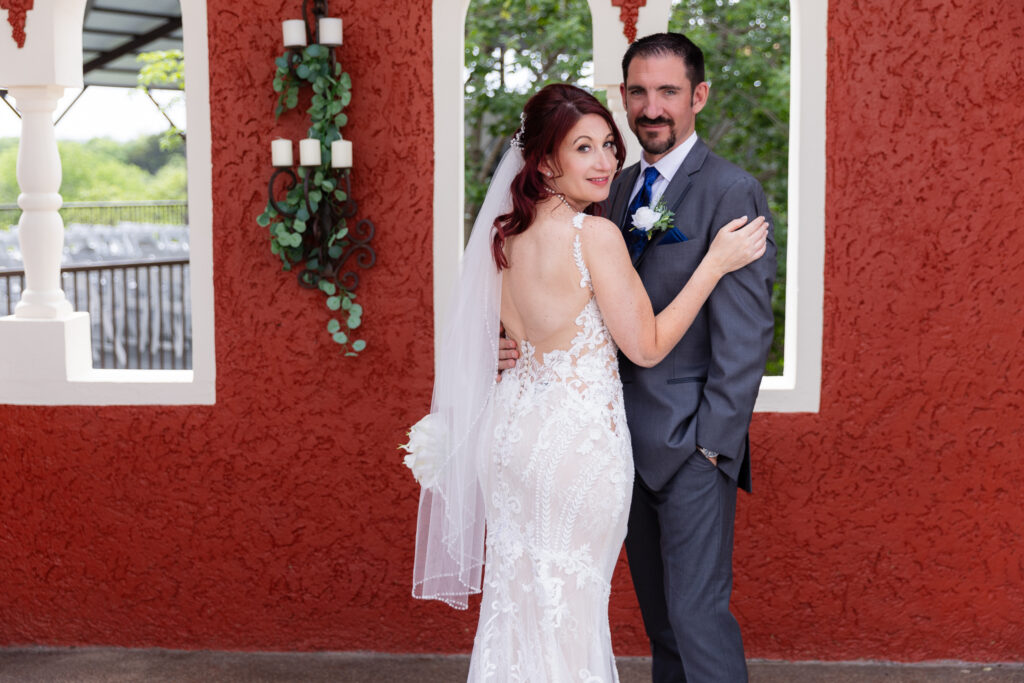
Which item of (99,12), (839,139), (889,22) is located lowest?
(839,139)

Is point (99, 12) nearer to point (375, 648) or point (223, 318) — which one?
point (223, 318)

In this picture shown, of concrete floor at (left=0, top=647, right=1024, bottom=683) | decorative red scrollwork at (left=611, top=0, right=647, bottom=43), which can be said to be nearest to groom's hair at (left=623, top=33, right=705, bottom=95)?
→ decorative red scrollwork at (left=611, top=0, right=647, bottom=43)

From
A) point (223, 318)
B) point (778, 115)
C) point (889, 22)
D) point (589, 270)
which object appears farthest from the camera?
point (778, 115)

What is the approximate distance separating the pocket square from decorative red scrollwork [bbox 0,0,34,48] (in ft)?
8.09

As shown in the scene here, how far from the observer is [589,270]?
2623mm

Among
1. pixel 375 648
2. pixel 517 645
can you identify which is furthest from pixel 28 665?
pixel 517 645

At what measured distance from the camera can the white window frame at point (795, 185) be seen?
144 inches

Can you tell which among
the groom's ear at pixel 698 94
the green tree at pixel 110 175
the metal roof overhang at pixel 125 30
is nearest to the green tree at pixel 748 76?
the metal roof overhang at pixel 125 30

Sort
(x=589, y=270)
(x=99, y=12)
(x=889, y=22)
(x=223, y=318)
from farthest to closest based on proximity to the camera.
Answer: (x=99, y=12) → (x=223, y=318) → (x=889, y=22) → (x=589, y=270)

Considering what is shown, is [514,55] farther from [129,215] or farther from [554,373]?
[129,215]

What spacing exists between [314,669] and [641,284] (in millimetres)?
2098

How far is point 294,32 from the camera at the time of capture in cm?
361

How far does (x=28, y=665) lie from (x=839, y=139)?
11.3 ft

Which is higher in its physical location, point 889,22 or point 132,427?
point 889,22
